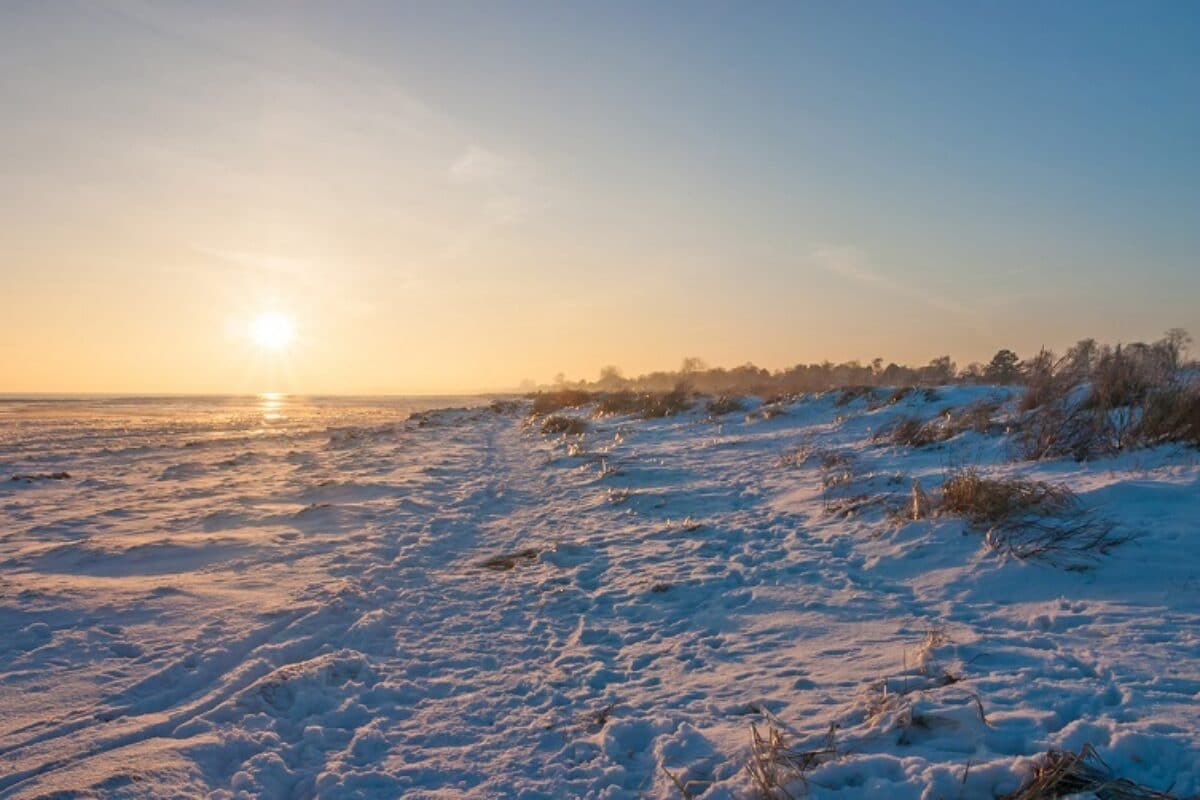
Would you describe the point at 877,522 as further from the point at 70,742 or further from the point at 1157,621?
the point at 70,742

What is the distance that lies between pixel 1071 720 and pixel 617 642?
292 cm

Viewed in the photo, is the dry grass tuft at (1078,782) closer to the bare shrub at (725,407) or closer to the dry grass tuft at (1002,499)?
the dry grass tuft at (1002,499)

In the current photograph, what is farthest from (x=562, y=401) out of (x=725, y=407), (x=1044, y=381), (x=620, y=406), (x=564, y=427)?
(x=1044, y=381)

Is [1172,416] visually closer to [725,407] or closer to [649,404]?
[725,407]

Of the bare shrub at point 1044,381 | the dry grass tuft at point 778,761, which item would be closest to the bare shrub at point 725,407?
the bare shrub at point 1044,381

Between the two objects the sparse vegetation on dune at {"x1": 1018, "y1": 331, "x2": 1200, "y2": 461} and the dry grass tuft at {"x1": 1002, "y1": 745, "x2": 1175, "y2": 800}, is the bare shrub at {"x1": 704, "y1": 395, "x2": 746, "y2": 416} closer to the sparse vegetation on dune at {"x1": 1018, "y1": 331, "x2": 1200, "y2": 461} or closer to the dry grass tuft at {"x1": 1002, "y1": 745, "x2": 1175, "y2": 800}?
the sparse vegetation on dune at {"x1": 1018, "y1": 331, "x2": 1200, "y2": 461}

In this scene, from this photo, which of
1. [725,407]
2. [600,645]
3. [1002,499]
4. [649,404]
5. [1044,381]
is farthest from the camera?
[649,404]

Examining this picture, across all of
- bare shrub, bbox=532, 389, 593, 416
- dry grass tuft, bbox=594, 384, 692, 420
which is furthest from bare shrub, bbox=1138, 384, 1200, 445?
bare shrub, bbox=532, 389, 593, 416

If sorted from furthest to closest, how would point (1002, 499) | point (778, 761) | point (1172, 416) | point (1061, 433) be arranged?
point (1061, 433) < point (1172, 416) < point (1002, 499) < point (778, 761)

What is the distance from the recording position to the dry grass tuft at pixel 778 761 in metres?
2.93

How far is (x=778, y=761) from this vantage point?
10.2 feet

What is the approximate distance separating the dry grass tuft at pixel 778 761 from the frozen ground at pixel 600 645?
0.07 metres

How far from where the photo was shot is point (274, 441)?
2333cm

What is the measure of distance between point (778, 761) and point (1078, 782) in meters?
1.20
